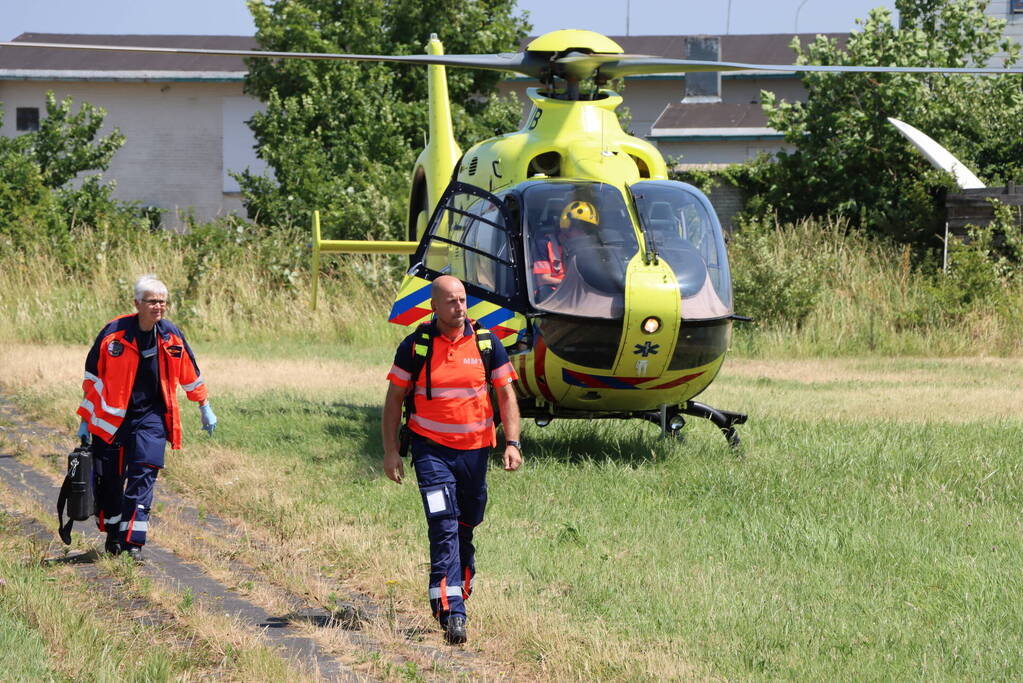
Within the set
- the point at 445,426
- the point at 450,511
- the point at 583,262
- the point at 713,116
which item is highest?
the point at 713,116

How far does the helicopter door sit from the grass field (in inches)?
48.6

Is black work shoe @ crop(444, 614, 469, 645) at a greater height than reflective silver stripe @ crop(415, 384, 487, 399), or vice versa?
reflective silver stripe @ crop(415, 384, 487, 399)

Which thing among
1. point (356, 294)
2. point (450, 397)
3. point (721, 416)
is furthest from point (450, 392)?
point (356, 294)

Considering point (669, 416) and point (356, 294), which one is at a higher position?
point (669, 416)

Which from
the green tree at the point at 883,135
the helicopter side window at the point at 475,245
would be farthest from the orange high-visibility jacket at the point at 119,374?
the green tree at the point at 883,135

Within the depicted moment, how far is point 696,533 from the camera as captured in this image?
8023 millimetres

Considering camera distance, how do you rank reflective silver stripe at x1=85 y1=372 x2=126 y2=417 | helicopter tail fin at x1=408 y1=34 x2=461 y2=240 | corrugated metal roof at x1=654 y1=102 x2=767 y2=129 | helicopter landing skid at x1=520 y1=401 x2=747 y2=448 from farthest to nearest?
1. corrugated metal roof at x1=654 y1=102 x2=767 y2=129
2. helicopter tail fin at x1=408 y1=34 x2=461 y2=240
3. helicopter landing skid at x1=520 y1=401 x2=747 y2=448
4. reflective silver stripe at x1=85 y1=372 x2=126 y2=417

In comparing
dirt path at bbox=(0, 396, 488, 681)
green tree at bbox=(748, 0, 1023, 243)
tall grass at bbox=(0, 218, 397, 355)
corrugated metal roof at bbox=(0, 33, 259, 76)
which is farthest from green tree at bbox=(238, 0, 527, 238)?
dirt path at bbox=(0, 396, 488, 681)

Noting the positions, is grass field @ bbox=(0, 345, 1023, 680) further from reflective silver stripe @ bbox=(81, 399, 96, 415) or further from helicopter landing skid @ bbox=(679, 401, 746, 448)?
reflective silver stripe @ bbox=(81, 399, 96, 415)

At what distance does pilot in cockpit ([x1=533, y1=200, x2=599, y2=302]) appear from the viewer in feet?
32.7

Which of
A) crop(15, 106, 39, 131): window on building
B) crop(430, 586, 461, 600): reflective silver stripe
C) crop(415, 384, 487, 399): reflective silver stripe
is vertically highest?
crop(15, 106, 39, 131): window on building

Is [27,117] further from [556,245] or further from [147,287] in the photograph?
[147,287]

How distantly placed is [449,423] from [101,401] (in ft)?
8.14

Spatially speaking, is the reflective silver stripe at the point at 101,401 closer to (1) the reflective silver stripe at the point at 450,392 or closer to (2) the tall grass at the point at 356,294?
(1) the reflective silver stripe at the point at 450,392
